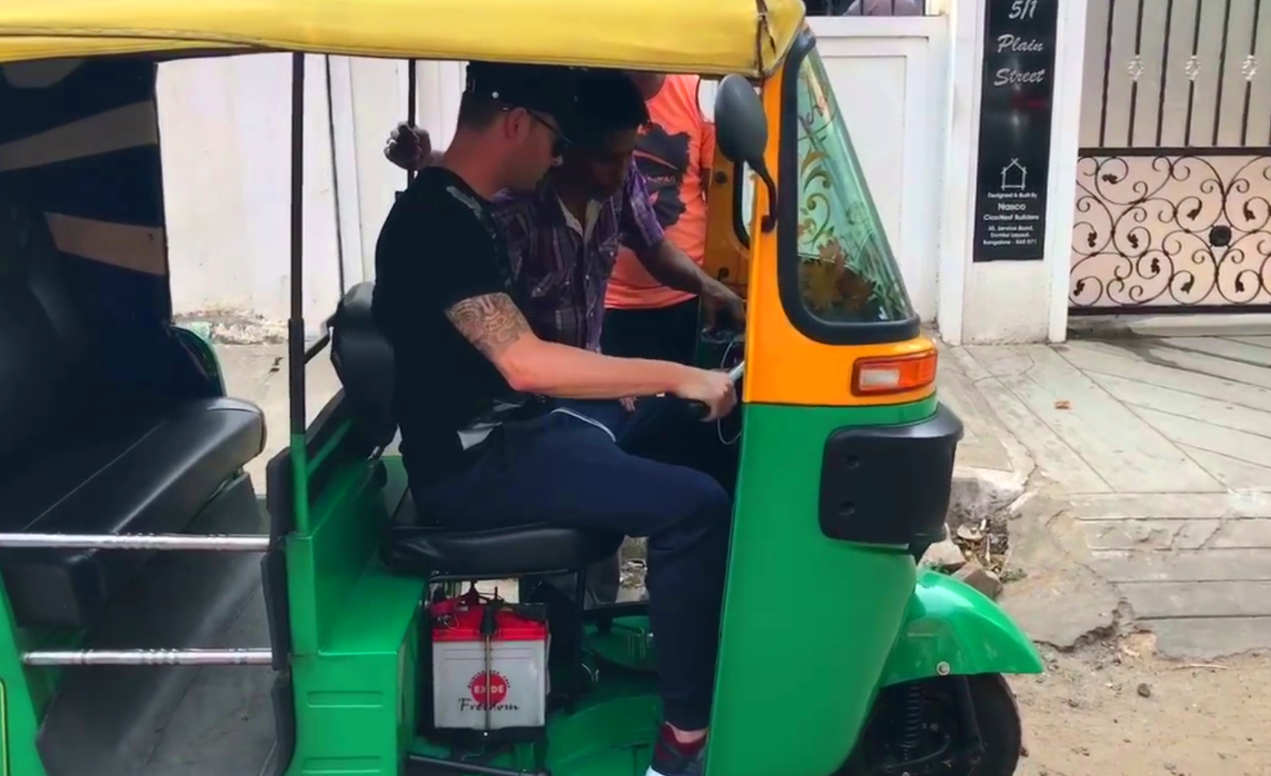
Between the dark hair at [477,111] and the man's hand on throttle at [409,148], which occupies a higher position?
the dark hair at [477,111]

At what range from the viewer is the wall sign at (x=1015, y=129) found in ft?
22.9

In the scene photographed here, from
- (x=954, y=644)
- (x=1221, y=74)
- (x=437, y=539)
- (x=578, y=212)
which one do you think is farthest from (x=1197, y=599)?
(x=1221, y=74)

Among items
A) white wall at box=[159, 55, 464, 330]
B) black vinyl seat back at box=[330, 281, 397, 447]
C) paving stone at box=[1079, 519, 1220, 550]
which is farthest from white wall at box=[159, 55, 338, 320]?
black vinyl seat back at box=[330, 281, 397, 447]

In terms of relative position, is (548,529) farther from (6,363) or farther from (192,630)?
(6,363)

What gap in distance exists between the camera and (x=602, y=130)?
2.55m

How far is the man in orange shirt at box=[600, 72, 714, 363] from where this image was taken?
3.82 m

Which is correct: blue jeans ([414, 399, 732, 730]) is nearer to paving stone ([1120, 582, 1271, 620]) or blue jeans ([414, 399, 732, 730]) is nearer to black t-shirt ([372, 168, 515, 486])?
black t-shirt ([372, 168, 515, 486])

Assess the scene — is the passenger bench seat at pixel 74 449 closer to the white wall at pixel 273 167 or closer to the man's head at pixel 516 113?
the man's head at pixel 516 113

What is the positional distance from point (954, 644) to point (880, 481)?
1.76 feet

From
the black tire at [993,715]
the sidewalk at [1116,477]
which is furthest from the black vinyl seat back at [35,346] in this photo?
the black tire at [993,715]

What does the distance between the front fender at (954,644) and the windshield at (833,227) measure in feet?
2.16

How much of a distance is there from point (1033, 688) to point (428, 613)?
2.20 metres

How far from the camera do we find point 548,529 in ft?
8.32

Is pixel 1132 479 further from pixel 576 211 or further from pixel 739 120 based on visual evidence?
pixel 739 120
